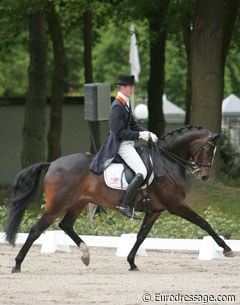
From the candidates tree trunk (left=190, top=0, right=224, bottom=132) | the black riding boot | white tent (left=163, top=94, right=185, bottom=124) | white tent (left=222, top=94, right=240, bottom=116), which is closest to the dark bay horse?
the black riding boot

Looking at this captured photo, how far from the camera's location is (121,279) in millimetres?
14055

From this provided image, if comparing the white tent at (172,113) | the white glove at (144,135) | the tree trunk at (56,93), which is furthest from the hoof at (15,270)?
the white tent at (172,113)

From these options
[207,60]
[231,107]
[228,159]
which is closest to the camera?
[207,60]

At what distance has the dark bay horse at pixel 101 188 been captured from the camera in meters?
15.2

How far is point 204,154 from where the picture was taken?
15.6m

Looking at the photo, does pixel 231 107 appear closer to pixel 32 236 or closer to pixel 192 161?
pixel 192 161

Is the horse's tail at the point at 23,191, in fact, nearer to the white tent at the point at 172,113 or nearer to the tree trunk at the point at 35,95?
the tree trunk at the point at 35,95

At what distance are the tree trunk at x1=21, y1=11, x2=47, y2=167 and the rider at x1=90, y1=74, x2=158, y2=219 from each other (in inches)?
537

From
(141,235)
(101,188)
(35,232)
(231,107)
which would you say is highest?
(101,188)

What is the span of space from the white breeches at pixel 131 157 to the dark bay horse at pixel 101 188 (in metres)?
0.28

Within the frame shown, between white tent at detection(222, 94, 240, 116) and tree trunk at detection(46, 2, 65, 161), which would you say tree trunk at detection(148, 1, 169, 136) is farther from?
white tent at detection(222, 94, 240, 116)

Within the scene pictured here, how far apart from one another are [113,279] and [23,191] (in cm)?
228

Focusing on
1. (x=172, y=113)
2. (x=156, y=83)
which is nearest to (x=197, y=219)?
(x=156, y=83)

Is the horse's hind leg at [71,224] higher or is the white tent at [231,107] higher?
the horse's hind leg at [71,224]
